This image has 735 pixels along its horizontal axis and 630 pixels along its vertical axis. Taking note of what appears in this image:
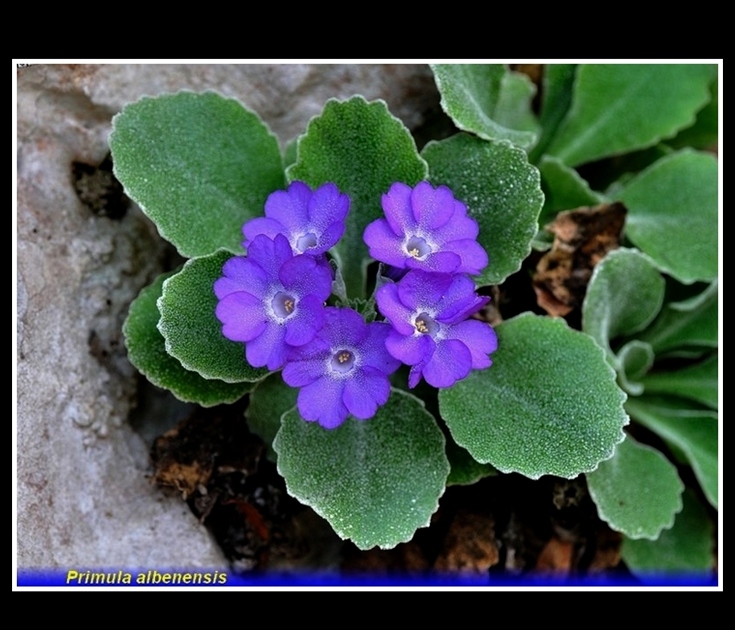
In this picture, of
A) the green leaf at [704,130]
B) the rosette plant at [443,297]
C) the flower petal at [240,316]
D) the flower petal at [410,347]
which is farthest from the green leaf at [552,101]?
the flower petal at [240,316]

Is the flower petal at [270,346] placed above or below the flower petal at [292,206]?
below

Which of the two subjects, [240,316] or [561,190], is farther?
[561,190]

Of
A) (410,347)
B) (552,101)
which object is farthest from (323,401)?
(552,101)

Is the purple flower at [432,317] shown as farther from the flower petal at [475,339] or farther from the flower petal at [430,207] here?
the flower petal at [430,207]

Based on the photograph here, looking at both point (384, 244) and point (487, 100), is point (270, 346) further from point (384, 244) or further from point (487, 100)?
point (487, 100)

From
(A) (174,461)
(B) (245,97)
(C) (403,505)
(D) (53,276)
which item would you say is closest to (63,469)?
(A) (174,461)

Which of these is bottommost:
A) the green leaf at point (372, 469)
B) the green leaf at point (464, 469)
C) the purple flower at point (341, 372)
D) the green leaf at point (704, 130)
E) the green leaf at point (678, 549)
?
the green leaf at point (678, 549)

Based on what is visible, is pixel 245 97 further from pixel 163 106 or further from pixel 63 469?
pixel 63 469
